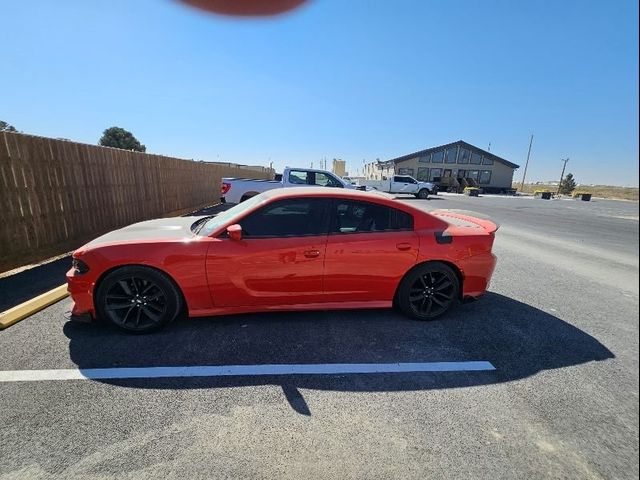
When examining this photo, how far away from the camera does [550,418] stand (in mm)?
2426

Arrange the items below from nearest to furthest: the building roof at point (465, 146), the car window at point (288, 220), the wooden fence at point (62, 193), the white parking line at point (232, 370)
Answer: the white parking line at point (232, 370) → the car window at point (288, 220) → the wooden fence at point (62, 193) → the building roof at point (465, 146)

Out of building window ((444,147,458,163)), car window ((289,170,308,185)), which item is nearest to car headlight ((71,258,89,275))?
car window ((289,170,308,185))

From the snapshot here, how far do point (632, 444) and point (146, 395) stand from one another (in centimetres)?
280

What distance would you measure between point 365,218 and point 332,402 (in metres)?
1.88

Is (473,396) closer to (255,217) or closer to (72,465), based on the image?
(255,217)

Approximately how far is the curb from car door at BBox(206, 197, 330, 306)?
2223 mm

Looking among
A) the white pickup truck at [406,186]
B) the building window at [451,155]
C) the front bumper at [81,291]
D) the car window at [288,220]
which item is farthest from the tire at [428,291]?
the building window at [451,155]

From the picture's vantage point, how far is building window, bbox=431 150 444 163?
1774 inches

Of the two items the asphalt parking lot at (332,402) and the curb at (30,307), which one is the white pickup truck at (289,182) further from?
the asphalt parking lot at (332,402)

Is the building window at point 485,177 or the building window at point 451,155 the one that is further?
the building window at point 485,177

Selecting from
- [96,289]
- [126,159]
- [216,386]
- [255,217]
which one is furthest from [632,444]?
[126,159]

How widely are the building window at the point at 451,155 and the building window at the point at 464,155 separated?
63cm

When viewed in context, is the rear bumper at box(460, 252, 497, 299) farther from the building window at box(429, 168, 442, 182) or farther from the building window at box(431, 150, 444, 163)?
the building window at box(431, 150, 444, 163)

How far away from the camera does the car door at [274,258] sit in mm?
3346
